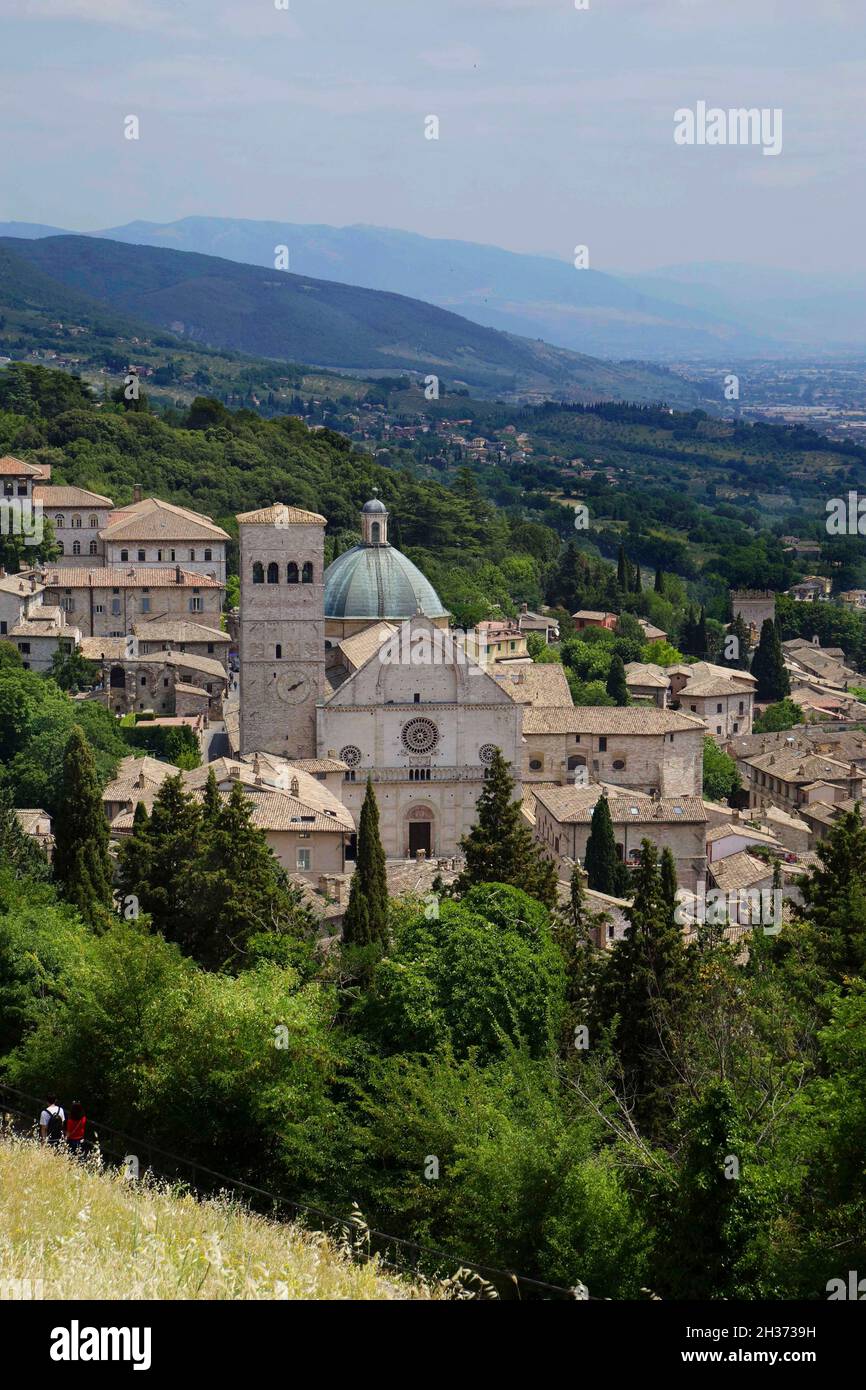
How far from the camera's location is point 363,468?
106 meters

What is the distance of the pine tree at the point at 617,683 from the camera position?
7494cm

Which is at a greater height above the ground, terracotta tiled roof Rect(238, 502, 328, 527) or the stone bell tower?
terracotta tiled roof Rect(238, 502, 328, 527)

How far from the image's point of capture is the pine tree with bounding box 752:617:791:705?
86.9 metres

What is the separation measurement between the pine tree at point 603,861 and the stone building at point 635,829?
140cm

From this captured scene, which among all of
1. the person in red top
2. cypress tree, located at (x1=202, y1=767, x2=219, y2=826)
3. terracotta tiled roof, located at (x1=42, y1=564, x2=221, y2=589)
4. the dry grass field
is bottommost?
the person in red top

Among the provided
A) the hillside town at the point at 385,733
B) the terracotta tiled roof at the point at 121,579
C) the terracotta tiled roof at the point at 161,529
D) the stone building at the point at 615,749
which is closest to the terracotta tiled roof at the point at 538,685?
the hillside town at the point at 385,733

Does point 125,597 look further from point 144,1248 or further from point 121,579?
point 144,1248

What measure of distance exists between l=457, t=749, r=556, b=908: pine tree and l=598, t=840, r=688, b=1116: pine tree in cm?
571

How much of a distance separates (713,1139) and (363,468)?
89345mm

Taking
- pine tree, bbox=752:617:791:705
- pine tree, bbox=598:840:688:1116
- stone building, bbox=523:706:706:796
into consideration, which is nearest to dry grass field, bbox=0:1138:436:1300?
pine tree, bbox=598:840:688:1116

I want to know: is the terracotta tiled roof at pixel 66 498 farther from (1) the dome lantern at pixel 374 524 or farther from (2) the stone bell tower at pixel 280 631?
(2) the stone bell tower at pixel 280 631

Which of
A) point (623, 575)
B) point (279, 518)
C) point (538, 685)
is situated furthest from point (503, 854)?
point (623, 575)

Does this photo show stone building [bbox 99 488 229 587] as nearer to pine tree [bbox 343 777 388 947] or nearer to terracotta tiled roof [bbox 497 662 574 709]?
terracotta tiled roof [bbox 497 662 574 709]
